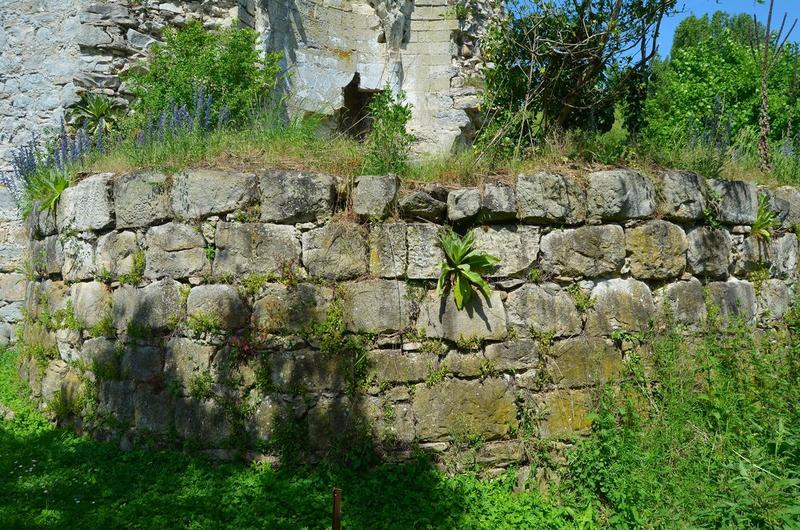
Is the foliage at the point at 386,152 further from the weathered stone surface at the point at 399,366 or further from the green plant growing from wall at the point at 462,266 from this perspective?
the weathered stone surface at the point at 399,366

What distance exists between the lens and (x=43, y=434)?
514 centimetres

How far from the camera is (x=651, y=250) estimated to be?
4.70m

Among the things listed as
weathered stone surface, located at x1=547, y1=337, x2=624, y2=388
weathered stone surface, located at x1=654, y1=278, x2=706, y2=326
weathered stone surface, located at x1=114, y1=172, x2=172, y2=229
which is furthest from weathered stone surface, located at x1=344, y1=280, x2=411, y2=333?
weathered stone surface, located at x1=654, y1=278, x2=706, y2=326

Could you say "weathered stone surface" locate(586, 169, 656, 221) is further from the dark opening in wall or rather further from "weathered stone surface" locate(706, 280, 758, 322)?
the dark opening in wall

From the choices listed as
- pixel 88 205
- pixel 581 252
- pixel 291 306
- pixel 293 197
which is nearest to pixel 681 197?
pixel 581 252

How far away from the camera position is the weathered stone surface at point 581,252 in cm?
455

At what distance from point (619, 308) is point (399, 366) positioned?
163 centimetres

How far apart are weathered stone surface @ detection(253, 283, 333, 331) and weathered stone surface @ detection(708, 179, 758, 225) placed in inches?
122

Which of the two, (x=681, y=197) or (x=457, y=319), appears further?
(x=681, y=197)

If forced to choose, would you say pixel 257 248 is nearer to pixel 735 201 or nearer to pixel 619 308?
pixel 619 308

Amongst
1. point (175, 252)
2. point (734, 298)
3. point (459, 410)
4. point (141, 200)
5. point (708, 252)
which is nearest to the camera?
point (459, 410)

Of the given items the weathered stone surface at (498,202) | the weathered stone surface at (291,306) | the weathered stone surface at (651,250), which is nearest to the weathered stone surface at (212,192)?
the weathered stone surface at (291,306)

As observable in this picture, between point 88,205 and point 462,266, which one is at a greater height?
point 88,205

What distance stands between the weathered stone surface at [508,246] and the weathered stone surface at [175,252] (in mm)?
1923
